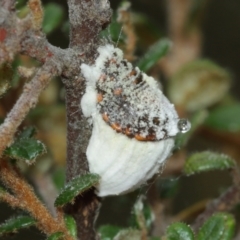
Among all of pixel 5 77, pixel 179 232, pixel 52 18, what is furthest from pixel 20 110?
pixel 52 18

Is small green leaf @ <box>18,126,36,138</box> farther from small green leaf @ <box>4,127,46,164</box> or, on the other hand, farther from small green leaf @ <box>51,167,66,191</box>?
small green leaf @ <box>51,167,66,191</box>

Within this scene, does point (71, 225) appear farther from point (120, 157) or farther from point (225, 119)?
point (225, 119)

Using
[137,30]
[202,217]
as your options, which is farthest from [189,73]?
[202,217]

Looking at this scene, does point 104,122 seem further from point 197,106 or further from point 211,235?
point 197,106

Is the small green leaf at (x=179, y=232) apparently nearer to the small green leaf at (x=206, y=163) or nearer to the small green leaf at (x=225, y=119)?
the small green leaf at (x=206, y=163)

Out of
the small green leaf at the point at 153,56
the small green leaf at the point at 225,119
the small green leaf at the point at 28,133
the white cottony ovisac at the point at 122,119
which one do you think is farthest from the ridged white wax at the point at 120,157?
the small green leaf at the point at 225,119

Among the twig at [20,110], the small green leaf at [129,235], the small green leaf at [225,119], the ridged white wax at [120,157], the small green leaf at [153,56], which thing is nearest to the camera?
the twig at [20,110]
